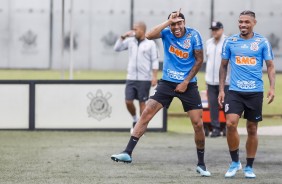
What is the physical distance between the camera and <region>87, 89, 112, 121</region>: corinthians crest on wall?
56.1 feet

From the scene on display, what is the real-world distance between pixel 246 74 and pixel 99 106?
6.99 m

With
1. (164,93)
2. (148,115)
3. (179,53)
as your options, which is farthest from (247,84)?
(148,115)

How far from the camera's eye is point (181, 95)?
35.8ft

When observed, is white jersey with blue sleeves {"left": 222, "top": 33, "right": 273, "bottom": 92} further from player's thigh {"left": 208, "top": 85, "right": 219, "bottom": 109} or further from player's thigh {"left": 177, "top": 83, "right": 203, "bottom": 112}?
player's thigh {"left": 208, "top": 85, "right": 219, "bottom": 109}

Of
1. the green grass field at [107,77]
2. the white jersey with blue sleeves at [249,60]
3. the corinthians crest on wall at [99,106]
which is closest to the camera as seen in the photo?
the white jersey with blue sleeves at [249,60]

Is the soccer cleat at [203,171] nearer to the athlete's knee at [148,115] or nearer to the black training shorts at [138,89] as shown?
the athlete's knee at [148,115]

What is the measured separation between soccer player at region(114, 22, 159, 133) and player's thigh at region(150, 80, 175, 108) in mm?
4699

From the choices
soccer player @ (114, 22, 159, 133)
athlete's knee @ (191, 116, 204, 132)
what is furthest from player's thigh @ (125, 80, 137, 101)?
athlete's knee @ (191, 116, 204, 132)

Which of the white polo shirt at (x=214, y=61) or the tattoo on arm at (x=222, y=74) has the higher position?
the tattoo on arm at (x=222, y=74)

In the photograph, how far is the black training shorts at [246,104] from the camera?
10.5 meters

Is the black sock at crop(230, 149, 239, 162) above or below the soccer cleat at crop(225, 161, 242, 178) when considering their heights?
above

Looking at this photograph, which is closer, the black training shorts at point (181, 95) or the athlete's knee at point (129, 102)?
the black training shorts at point (181, 95)

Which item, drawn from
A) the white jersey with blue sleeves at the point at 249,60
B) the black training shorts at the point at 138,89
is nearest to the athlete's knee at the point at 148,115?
the white jersey with blue sleeves at the point at 249,60

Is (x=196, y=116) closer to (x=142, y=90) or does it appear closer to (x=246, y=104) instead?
Result: (x=246, y=104)
